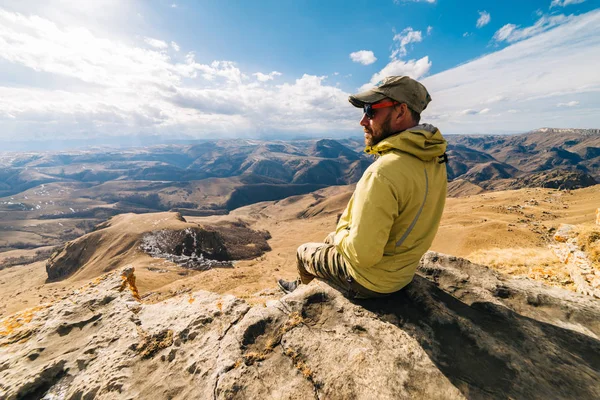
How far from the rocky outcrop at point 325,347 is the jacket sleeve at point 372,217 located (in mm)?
1754

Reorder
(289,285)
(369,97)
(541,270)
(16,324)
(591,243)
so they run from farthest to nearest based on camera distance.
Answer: (541,270) < (591,243) < (289,285) < (16,324) < (369,97)

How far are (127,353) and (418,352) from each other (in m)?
5.75

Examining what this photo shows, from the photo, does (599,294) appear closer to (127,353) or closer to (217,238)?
(127,353)

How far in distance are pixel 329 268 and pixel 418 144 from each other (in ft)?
10.7

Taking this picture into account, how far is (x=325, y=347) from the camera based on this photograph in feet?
15.3

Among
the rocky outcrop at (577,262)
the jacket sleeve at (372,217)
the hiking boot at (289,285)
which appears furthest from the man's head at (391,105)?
the rocky outcrop at (577,262)

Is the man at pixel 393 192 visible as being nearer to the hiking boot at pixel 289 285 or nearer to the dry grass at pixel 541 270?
the hiking boot at pixel 289 285

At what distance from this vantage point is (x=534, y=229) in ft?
109

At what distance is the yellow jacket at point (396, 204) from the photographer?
3.94 metres

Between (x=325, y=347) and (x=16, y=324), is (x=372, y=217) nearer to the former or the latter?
(x=325, y=347)

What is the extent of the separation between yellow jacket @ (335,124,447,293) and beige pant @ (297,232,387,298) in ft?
1.79

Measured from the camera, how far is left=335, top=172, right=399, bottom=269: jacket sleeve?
3.90 m

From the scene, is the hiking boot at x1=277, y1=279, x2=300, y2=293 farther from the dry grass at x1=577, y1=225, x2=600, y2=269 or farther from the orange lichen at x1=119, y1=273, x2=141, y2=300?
the dry grass at x1=577, y1=225, x2=600, y2=269

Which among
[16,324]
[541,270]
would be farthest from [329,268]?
[541,270]
